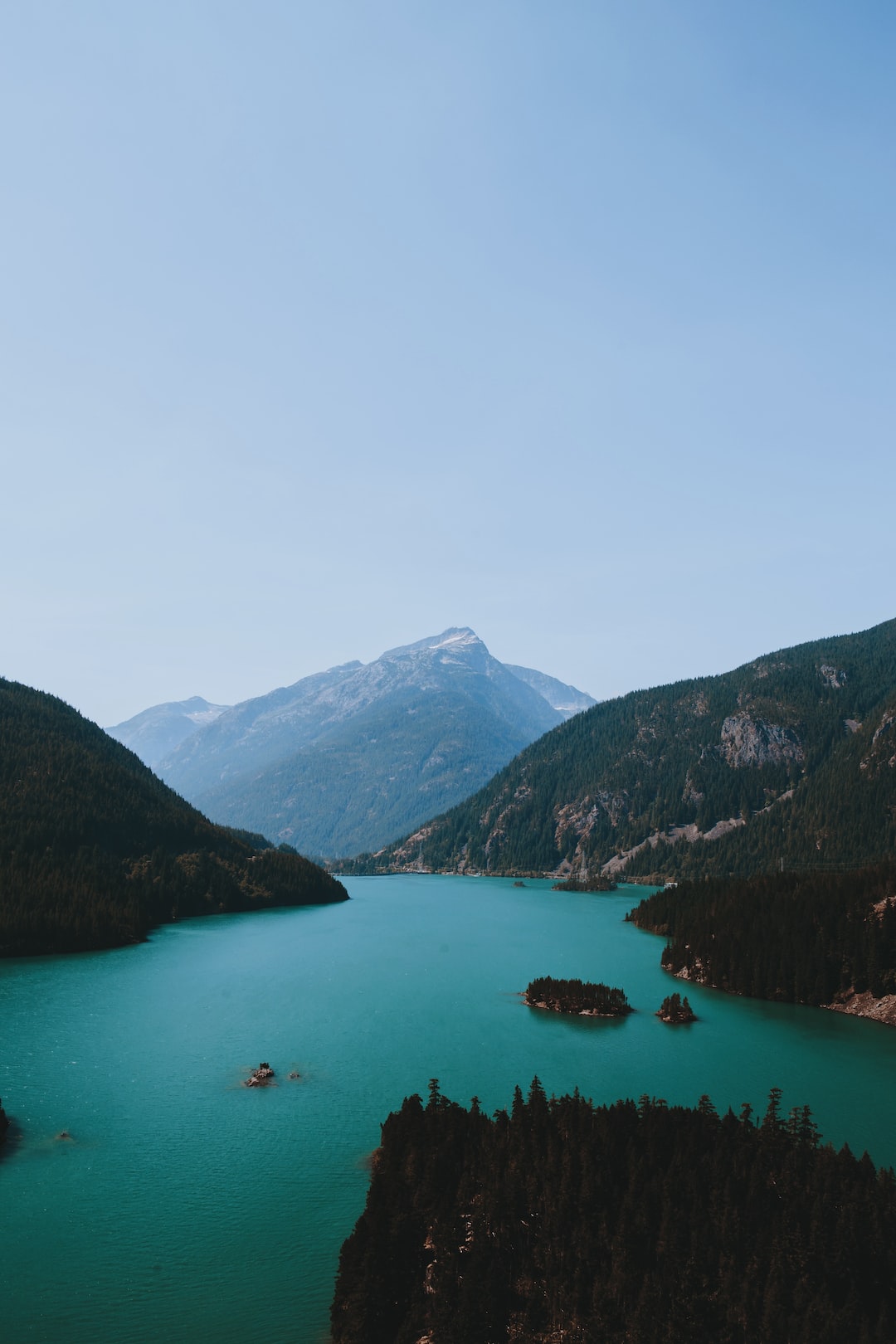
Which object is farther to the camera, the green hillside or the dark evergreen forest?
the green hillside

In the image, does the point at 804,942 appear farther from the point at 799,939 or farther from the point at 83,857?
the point at 83,857

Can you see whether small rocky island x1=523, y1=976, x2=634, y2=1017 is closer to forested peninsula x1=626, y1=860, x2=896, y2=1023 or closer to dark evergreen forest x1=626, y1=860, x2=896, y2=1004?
dark evergreen forest x1=626, y1=860, x2=896, y2=1004

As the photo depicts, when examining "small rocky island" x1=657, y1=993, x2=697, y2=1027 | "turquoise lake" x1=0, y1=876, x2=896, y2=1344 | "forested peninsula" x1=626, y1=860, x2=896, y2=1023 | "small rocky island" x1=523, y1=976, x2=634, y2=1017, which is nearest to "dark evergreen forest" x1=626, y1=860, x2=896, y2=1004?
"forested peninsula" x1=626, y1=860, x2=896, y2=1023

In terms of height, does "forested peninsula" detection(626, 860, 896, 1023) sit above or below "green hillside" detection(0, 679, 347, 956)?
below

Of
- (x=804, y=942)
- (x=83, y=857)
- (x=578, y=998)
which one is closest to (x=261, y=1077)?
(x=578, y=998)

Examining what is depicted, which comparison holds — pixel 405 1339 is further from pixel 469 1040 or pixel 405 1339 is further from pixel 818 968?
pixel 818 968

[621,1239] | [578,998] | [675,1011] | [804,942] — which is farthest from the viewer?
[804,942]

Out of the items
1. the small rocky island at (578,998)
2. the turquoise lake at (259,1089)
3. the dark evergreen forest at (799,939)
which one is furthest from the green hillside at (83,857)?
the dark evergreen forest at (799,939)
